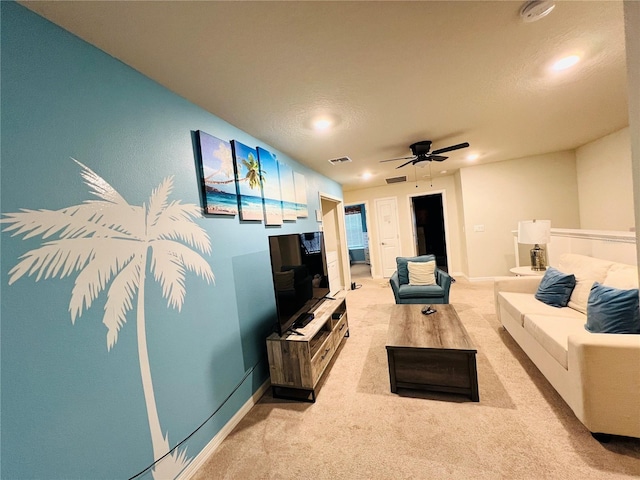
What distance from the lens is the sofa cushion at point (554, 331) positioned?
1.68 m

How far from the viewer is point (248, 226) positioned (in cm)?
232

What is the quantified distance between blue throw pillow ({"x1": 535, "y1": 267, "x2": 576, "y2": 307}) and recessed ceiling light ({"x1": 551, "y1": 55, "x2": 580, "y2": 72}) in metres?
1.82

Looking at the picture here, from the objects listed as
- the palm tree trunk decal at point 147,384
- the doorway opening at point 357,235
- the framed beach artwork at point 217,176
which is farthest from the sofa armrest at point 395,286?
the doorway opening at point 357,235

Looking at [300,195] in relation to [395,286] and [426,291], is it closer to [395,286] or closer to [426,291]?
[395,286]

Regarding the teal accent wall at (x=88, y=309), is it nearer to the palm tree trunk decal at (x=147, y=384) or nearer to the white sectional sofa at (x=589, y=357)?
the palm tree trunk decal at (x=147, y=384)

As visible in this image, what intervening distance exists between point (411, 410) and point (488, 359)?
109cm

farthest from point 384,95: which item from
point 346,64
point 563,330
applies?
point 563,330

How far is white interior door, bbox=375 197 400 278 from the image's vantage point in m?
6.41

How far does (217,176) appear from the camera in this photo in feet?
6.46

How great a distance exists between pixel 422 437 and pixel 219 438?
4.51ft

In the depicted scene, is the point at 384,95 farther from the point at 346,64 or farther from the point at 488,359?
the point at 488,359

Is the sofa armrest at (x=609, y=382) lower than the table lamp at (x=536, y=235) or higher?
lower

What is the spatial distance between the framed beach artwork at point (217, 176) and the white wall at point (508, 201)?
190 inches

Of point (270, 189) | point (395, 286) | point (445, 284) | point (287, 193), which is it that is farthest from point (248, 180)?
point (445, 284)
